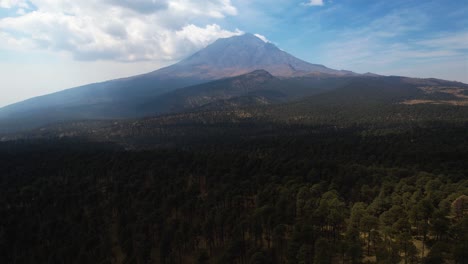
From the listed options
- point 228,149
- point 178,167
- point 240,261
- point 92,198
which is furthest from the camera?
point 228,149

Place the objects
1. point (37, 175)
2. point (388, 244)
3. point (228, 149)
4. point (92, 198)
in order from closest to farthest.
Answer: point (388, 244), point (92, 198), point (37, 175), point (228, 149)

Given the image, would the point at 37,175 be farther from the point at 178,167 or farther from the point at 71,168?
the point at 178,167

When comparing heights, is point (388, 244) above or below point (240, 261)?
above

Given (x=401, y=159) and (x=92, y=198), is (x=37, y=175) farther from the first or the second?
(x=401, y=159)

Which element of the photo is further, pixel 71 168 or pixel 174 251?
pixel 71 168

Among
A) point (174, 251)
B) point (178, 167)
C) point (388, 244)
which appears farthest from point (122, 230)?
point (388, 244)

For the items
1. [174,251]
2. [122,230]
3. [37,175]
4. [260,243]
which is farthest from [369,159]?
[37,175]
